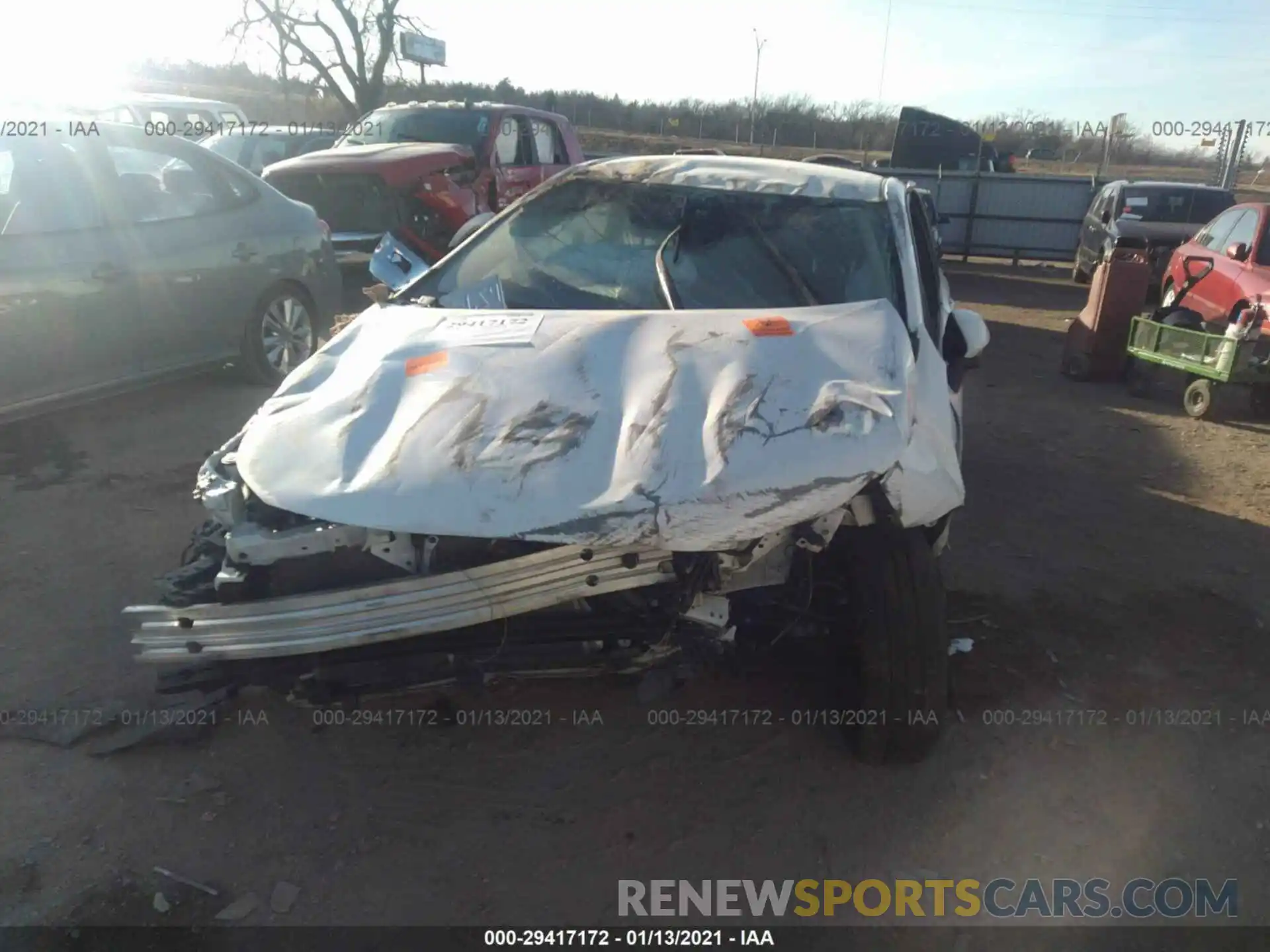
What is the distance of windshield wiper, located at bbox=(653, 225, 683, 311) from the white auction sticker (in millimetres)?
474

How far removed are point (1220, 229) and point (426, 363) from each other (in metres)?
8.34

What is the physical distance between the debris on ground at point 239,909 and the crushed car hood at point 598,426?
1019 millimetres

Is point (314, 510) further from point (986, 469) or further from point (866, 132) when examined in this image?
point (866, 132)

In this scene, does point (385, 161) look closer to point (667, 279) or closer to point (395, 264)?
point (395, 264)

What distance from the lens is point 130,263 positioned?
17.6 ft

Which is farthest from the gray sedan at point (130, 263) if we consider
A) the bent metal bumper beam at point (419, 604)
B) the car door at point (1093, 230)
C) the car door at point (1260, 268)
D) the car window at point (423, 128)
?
the car door at point (1093, 230)

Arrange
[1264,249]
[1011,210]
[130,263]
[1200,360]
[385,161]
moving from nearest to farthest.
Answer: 1. [130,263]
2. [1200,360]
3. [1264,249]
4. [385,161]
5. [1011,210]

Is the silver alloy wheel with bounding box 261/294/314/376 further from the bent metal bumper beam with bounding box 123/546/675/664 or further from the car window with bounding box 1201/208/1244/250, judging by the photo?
the car window with bounding box 1201/208/1244/250

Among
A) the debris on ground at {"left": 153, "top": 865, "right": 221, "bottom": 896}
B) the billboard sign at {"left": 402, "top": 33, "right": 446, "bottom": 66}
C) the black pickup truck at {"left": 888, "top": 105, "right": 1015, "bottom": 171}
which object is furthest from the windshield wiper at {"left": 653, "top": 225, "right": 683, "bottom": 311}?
the billboard sign at {"left": 402, "top": 33, "right": 446, "bottom": 66}

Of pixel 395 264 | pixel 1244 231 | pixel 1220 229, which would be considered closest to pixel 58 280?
pixel 395 264

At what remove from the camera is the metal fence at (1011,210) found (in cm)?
1658

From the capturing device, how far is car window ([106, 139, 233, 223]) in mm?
5531

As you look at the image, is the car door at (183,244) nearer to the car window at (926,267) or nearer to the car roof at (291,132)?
the car window at (926,267)

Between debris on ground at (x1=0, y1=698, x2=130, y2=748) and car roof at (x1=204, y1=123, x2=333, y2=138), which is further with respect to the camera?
car roof at (x1=204, y1=123, x2=333, y2=138)
